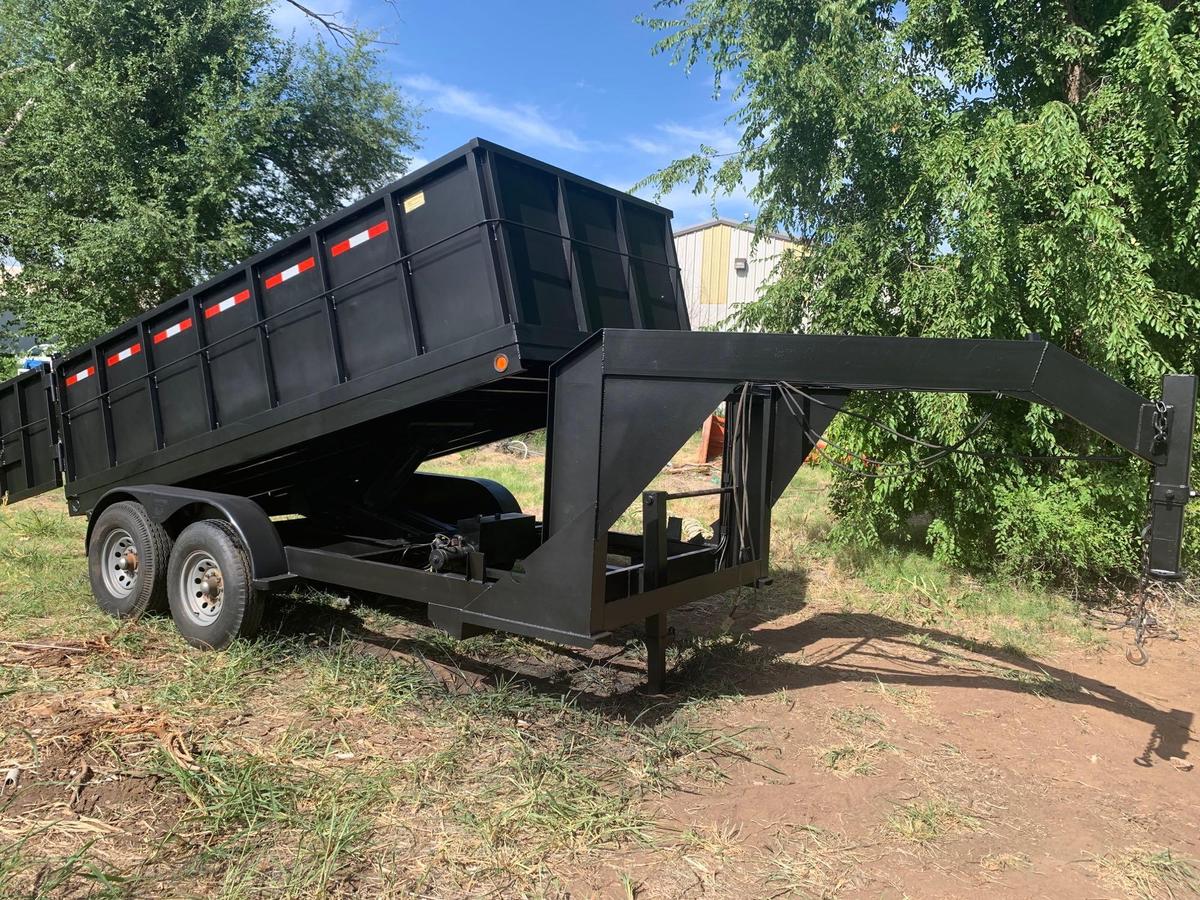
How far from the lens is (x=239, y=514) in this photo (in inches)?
193

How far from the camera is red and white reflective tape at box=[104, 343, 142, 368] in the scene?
18.6ft

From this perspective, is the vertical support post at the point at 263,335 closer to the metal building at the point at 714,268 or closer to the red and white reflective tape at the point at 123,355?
the red and white reflective tape at the point at 123,355

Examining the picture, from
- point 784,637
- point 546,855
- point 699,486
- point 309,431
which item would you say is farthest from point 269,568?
point 699,486

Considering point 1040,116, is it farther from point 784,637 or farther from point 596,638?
point 596,638

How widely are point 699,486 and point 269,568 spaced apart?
884 centimetres

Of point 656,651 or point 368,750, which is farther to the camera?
point 656,651

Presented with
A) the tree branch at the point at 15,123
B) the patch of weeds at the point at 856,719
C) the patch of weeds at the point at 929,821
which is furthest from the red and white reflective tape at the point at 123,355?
the tree branch at the point at 15,123

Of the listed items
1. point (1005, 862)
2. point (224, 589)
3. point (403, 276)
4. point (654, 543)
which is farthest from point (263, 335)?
point (1005, 862)

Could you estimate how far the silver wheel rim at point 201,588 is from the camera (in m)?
5.02

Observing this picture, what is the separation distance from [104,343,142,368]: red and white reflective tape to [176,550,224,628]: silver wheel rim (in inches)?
63.9

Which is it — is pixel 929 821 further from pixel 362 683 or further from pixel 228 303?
pixel 228 303

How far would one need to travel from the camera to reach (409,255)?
13.8ft

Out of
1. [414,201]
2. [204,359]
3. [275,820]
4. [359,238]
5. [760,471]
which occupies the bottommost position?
[275,820]

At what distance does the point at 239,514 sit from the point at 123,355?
187 cm
